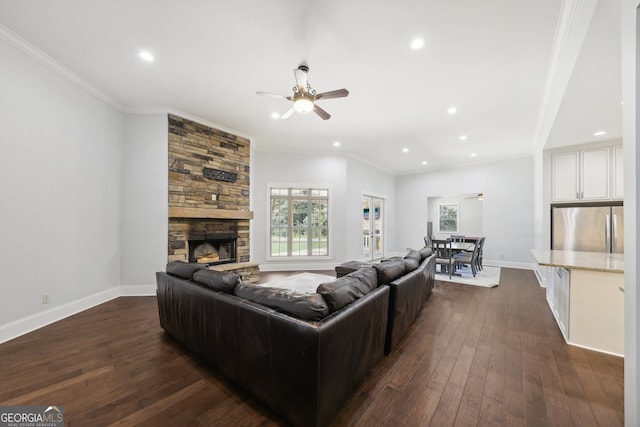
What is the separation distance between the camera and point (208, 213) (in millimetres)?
4469

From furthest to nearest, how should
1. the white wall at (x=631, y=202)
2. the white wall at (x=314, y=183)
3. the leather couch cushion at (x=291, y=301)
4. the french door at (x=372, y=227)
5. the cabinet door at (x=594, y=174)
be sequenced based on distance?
1. the french door at (x=372, y=227)
2. the white wall at (x=314, y=183)
3. the cabinet door at (x=594, y=174)
4. the leather couch cushion at (x=291, y=301)
5. the white wall at (x=631, y=202)

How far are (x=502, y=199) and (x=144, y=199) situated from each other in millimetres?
8897

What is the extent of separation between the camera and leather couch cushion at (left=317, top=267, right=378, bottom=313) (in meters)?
1.69

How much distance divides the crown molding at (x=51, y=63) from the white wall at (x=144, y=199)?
1.75 feet

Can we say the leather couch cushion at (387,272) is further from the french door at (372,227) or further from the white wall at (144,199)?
the french door at (372,227)

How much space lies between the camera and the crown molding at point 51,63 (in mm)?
2502

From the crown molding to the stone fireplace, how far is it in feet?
3.10

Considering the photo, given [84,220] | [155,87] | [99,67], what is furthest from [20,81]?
[84,220]

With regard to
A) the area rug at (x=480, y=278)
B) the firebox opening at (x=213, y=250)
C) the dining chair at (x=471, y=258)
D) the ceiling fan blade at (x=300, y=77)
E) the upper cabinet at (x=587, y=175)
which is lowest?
the area rug at (x=480, y=278)

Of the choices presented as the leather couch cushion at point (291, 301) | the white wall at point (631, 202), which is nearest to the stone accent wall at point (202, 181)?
the leather couch cushion at point (291, 301)

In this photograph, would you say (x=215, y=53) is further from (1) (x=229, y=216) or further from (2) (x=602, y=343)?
(2) (x=602, y=343)

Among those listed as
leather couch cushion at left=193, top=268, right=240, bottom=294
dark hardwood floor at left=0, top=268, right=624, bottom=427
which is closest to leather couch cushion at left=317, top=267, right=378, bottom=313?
dark hardwood floor at left=0, top=268, right=624, bottom=427

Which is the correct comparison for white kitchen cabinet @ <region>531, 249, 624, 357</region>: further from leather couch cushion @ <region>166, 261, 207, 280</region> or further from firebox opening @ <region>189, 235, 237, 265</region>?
firebox opening @ <region>189, 235, 237, 265</region>

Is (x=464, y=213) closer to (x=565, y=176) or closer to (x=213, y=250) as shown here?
(x=565, y=176)
